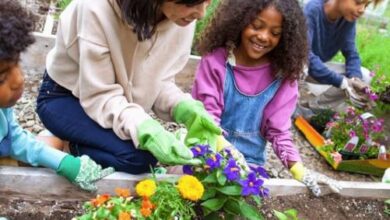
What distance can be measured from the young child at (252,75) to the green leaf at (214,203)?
54 cm

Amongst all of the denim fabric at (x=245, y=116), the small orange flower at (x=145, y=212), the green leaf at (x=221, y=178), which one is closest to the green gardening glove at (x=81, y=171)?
the small orange flower at (x=145, y=212)

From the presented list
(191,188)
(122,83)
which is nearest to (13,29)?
(122,83)

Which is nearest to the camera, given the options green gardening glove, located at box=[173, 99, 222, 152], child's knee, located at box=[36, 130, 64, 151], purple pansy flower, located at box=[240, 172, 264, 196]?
purple pansy flower, located at box=[240, 172, 264, 196]

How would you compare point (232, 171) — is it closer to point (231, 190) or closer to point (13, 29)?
point (231, 190)

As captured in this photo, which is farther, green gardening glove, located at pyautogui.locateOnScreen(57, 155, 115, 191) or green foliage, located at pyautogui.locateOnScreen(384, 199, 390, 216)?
green foliage, located at pyautogui.locateOnScreen(384, 199, 390, 216)

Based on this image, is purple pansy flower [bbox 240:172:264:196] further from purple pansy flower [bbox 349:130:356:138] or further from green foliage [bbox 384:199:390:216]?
purple pansy flower [bbox 349:130:356:138]

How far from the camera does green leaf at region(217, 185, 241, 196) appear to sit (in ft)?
5.52

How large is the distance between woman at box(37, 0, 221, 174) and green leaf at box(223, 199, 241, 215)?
0.21 meters

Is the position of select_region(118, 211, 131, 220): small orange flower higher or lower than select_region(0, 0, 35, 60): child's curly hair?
lower

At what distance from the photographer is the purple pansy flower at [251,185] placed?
5.38ft

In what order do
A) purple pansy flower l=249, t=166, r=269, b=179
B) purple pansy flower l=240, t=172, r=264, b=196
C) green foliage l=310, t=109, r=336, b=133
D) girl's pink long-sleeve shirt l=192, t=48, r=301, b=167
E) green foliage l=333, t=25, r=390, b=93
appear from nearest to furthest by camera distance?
purple pansy flower l=240, t=172, r=264, b=196 → purple pansy flower l=249, t=166, r=269, b=179 → girl's pink long-sleeve shirt l=192, t=48, r=301, b=167 → green foliage l=310, t=109, r=336, b=133 → green foliage l=333, t=25, r=390, b=93

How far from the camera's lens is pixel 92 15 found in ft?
A: 5.70

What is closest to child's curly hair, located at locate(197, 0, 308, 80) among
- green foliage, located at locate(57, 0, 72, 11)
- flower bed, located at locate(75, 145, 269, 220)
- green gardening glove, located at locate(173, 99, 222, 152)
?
green gardening glove, located at locate(173, 99, 222, 152)

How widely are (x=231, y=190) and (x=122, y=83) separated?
616mm
